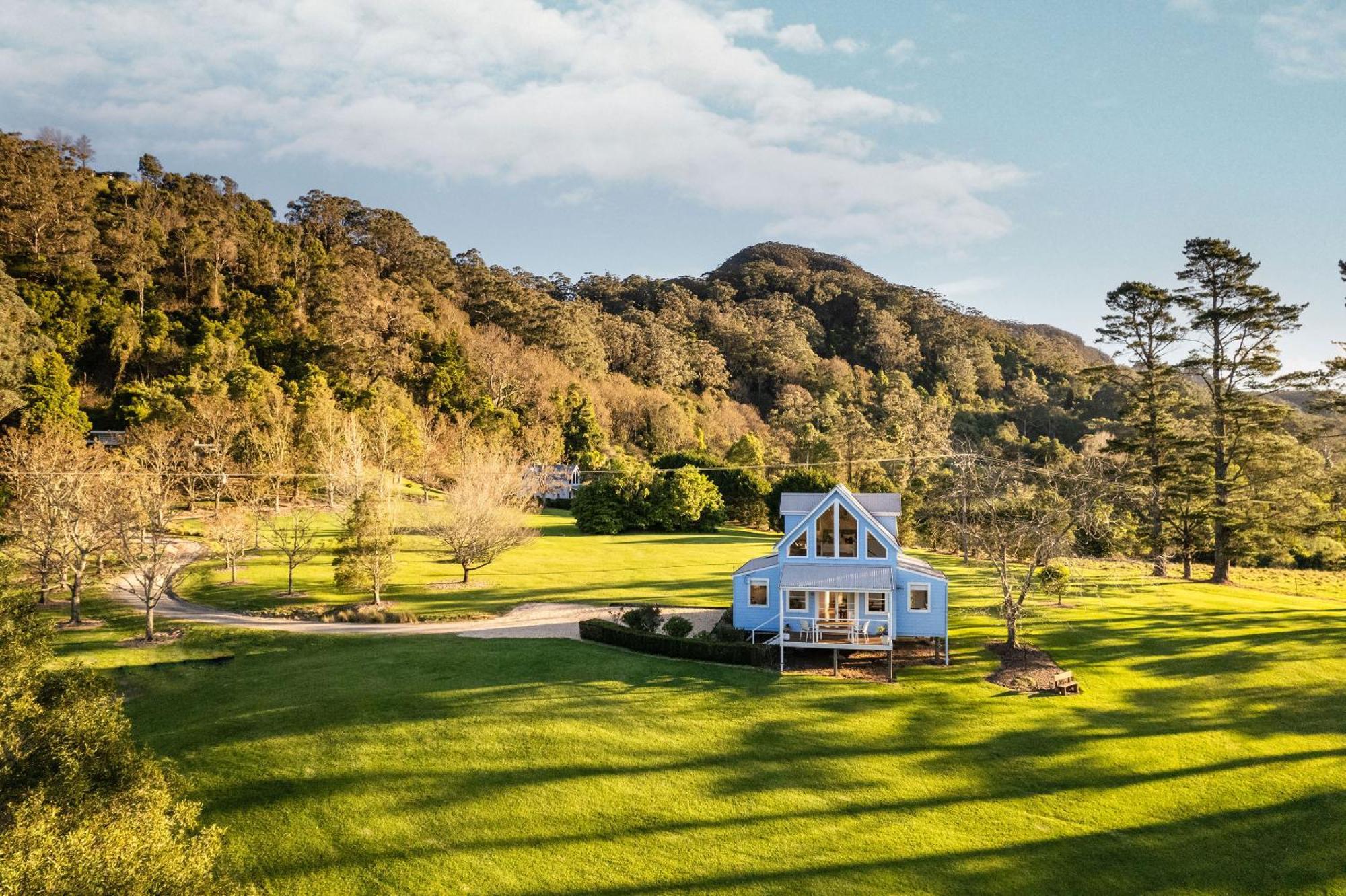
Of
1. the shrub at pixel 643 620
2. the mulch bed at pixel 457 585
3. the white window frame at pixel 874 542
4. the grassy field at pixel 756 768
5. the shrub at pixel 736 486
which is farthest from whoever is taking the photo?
the shrub at pixel 736 486

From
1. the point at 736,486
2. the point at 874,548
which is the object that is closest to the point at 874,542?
the point at 874,548

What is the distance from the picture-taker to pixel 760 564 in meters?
23.0

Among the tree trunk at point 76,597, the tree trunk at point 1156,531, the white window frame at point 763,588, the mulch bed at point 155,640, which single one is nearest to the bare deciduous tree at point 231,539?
the tree trunk at point 76,597

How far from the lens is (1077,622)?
2303cm

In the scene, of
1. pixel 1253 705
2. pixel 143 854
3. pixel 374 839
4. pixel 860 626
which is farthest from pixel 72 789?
pixel 1253 705

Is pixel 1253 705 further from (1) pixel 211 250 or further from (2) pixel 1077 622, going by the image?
(1) pixel 211 250

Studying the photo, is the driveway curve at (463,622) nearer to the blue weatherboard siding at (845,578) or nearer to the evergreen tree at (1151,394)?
the blue weatherboard siding at (845,578)

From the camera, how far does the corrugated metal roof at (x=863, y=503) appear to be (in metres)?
23.5

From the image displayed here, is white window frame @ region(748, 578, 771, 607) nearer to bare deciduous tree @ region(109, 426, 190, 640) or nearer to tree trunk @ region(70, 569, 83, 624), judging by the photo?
bare deciduous tree @ region(109, 426, 190, 640)

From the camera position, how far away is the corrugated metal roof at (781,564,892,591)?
20.4 metres

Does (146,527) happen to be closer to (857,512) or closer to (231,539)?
(231,539)

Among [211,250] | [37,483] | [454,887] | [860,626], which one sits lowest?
[454,887]

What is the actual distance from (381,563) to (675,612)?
1164 cm

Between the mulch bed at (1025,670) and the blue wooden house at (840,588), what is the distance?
5.11 feet
